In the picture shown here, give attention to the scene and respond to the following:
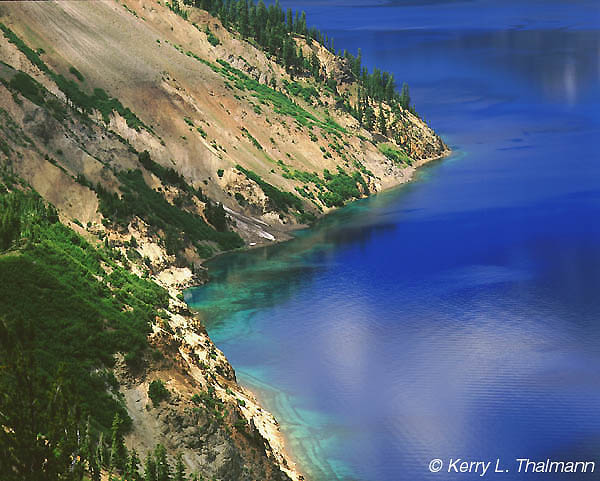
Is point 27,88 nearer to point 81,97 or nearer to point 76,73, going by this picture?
point 81,97

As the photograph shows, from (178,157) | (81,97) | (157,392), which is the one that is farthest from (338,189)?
(157,392)

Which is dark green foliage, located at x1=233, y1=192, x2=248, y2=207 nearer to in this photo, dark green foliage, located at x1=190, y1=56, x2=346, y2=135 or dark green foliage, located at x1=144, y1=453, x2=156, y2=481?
dark green foliage, located at x1=190, y1=56, x2=346, y2=135

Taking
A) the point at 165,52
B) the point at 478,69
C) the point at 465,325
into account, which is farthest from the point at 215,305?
the point at 478,69

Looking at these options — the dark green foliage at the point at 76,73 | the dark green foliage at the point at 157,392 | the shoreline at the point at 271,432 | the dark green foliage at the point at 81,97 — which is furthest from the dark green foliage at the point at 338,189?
the dark green foliage at the point at 157,392

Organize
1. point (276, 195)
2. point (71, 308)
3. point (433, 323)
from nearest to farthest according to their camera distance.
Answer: point (71, 308) → point (433, 323) → point (276, 195)

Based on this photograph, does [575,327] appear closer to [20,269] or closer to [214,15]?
[20,269]

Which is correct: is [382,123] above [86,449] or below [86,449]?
above

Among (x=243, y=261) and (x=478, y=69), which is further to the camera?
(x=478, y=69)
